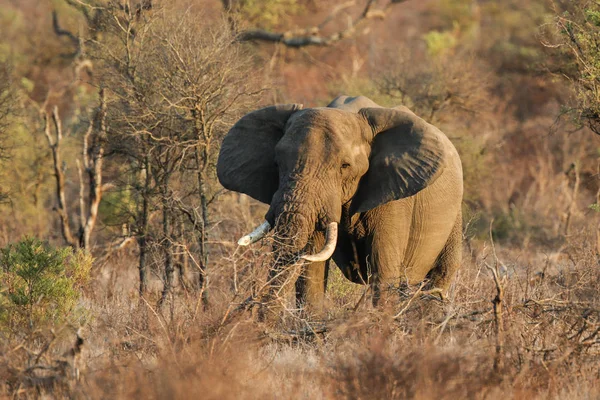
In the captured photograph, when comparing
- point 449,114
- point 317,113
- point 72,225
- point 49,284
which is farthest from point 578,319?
point 72,225

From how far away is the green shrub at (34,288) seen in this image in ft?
29.2

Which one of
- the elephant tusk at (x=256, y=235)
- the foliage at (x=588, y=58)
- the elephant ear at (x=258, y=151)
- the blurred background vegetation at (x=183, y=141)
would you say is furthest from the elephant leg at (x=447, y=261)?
the elephant tusk at (x=256, y=235)

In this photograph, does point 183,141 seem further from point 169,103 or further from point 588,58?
point 588,58

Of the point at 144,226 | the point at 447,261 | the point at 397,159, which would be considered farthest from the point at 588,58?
the point at 144,226

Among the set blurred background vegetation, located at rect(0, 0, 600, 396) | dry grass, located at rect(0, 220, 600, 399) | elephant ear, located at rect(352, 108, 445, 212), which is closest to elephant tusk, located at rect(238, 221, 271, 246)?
blurred background vegetation, located at rect(0, 0, 600, 396)

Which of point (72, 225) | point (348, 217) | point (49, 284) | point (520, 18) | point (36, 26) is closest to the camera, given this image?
point (49, 284)

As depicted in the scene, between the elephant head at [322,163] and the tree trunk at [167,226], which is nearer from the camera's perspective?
the elephant head at [322,163]

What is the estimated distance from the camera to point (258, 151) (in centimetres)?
1045

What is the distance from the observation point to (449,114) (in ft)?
60.6

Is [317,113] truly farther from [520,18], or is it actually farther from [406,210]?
[520,18]

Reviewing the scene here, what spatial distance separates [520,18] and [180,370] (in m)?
30.9

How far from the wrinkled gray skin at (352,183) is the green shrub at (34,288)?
76.8 inches

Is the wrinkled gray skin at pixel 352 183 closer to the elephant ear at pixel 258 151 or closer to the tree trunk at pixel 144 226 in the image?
the elephant ear at pixel 258 151

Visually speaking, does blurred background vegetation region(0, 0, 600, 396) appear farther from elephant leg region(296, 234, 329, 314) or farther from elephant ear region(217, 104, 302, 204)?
elephant leg region(296, 234, 329, 314)
